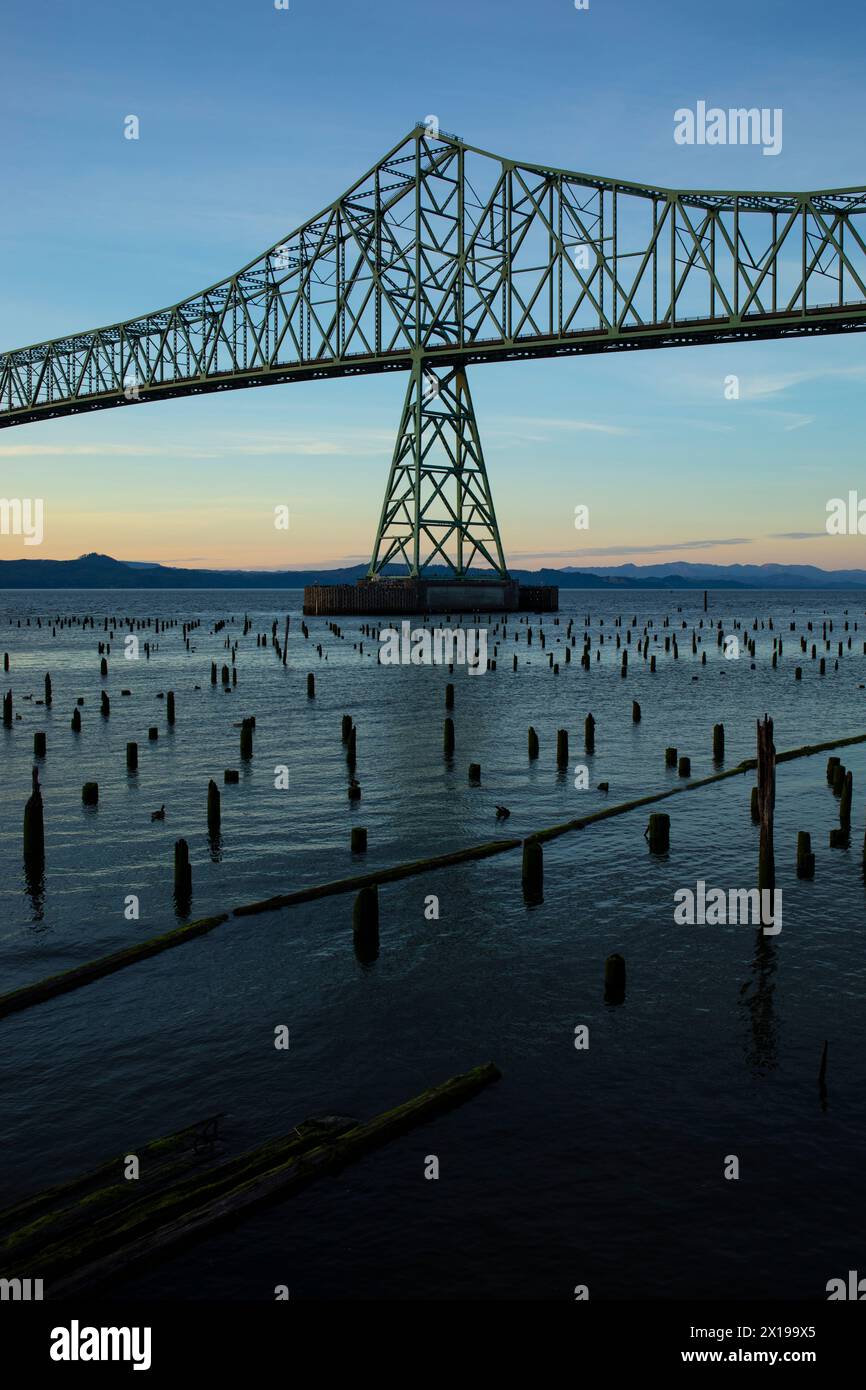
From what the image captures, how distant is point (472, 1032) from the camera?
1311 centimetres

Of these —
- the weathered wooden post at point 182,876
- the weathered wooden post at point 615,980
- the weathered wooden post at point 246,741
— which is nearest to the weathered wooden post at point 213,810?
the weathered wooden post at point 182,876

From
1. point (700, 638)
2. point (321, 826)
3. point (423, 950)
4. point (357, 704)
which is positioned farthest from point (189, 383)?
point (423, 950)

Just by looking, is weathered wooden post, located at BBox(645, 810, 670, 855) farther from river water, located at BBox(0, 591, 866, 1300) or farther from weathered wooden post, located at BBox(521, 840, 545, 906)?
weathered wooden post, located at BBox(521, 840, 545, 906)

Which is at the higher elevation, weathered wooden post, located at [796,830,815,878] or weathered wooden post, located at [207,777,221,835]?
weathered wooden post, located at [207,777,221,835]

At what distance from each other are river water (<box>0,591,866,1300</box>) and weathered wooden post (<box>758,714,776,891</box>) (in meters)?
1.06

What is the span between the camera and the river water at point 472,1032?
29.5ft

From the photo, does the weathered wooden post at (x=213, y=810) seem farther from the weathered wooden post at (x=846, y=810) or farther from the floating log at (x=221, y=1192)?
the weathered wooden post at (x=846, y=810)

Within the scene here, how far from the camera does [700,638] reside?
108312 millimetres

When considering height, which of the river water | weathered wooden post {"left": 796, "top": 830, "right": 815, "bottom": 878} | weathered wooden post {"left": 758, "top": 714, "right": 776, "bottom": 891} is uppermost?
weathered wooden post {"left": 758, "top": 714, "right": 776, "bottom": 891}

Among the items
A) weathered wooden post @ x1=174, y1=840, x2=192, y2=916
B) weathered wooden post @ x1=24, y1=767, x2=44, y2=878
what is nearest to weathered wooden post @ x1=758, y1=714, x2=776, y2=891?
weathered wooden post @ x1=174, y1=840, x2=192, y2=916

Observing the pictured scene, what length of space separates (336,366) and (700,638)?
4545 centimetres

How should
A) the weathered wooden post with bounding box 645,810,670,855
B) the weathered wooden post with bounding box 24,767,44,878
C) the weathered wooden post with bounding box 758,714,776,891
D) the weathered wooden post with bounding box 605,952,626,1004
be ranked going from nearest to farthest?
the weathered wooden post with bounding box 605,952,626,1004 < the weathered wooden post with bounding box 758,714,776,891 < the weathered wooden post with bounding box 24,767,44,878 < the weathered wooden post with bounding box 645,810,670,855

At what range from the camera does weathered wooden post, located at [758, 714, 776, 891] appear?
16281mm

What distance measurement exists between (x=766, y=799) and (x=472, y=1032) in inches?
243
